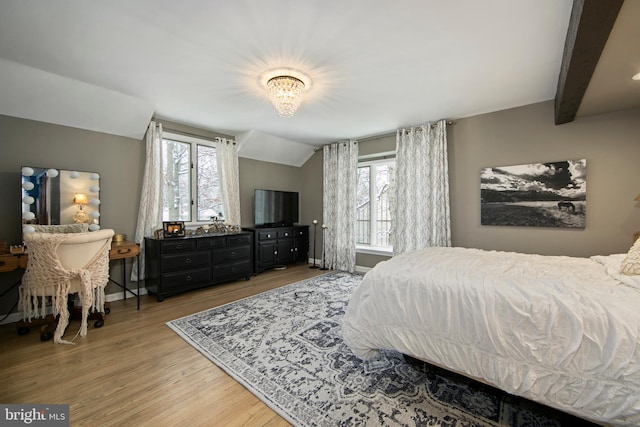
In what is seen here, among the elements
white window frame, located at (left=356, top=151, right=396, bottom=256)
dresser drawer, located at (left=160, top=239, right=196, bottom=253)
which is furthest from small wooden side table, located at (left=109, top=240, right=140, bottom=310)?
white window frame, located at (left=356, top=151, right=396, bottom=256)

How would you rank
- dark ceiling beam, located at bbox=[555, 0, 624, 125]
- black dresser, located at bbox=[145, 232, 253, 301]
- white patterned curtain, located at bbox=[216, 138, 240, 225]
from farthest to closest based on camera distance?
1. white patterned curtain, located at bbox=[216, 138, 240, 225]
2. black dresser, located at bbox=[145, 232, 253, 301]
3. dark ceiling beam, located at bbox=[555, 0, 624, 125]

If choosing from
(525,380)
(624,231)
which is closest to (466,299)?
(525,380)

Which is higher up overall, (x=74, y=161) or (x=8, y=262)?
(x=74, y=161)

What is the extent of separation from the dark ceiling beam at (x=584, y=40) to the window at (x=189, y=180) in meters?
4.74

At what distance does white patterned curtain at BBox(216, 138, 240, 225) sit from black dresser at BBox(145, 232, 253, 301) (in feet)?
1.82

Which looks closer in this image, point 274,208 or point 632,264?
point 632,264

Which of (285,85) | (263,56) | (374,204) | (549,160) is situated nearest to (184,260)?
(285,85)

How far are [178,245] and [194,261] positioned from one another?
1.13 ft

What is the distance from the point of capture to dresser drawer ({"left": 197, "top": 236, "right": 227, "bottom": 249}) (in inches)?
158

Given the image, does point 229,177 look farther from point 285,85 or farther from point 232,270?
point 285,85

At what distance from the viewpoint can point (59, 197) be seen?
321cm

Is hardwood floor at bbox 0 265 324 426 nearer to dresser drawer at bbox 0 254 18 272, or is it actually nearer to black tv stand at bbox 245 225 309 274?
dresser drawer at bbox 0 254 18 272

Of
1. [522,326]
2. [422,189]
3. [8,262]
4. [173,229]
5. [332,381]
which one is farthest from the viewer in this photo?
[422,189]

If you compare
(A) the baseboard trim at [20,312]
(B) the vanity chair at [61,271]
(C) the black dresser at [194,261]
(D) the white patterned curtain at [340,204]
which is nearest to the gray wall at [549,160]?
(D) the white patterned curtain at [340,204]
